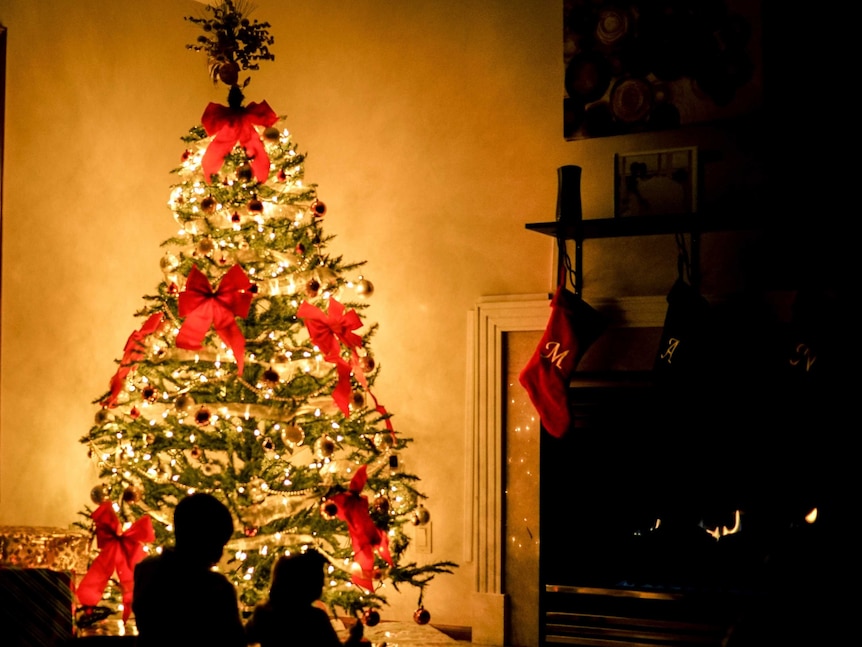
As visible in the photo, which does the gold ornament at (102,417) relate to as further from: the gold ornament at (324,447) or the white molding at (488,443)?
the white molding at (488,443)

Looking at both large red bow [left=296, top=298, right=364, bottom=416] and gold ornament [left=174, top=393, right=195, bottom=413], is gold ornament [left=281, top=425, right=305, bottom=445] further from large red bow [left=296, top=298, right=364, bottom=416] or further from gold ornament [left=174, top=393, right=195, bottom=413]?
gold ornament [left=174, top=393, right=195, bottom=413]

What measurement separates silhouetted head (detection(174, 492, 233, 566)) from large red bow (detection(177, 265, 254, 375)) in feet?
3.71

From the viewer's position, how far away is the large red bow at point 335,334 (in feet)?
12.1

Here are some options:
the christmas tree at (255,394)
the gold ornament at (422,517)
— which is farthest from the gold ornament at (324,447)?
the gold ornament at (422,517)

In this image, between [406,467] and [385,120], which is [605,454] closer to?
[406,467]

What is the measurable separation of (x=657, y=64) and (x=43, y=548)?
350cm

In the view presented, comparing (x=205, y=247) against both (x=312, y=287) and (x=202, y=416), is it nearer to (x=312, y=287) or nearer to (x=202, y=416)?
(x=312, y=287)

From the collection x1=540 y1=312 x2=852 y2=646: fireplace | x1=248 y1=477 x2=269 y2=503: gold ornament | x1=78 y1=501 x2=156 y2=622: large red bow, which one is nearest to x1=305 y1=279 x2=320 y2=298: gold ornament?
x1=248 y1=477 x2=269 y2=503: gold ornament

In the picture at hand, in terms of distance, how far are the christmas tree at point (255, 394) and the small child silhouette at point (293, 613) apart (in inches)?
46.3

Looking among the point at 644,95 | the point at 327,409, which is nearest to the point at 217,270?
the point at 327,409

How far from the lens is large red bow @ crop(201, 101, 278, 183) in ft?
12.4

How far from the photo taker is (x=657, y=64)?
4031 millimetres

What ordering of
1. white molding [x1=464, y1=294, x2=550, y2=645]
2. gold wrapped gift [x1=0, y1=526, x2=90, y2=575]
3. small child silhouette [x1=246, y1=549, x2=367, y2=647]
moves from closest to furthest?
small child silhouette [x1=246, y1=549, x2=367, y2=647] → white molding [x1=464, y1=294, x2=550, y2=645] → gold wrapped gift [x1=0, y1=526, x2=90, y2=575]

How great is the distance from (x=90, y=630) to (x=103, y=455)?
862 mm
